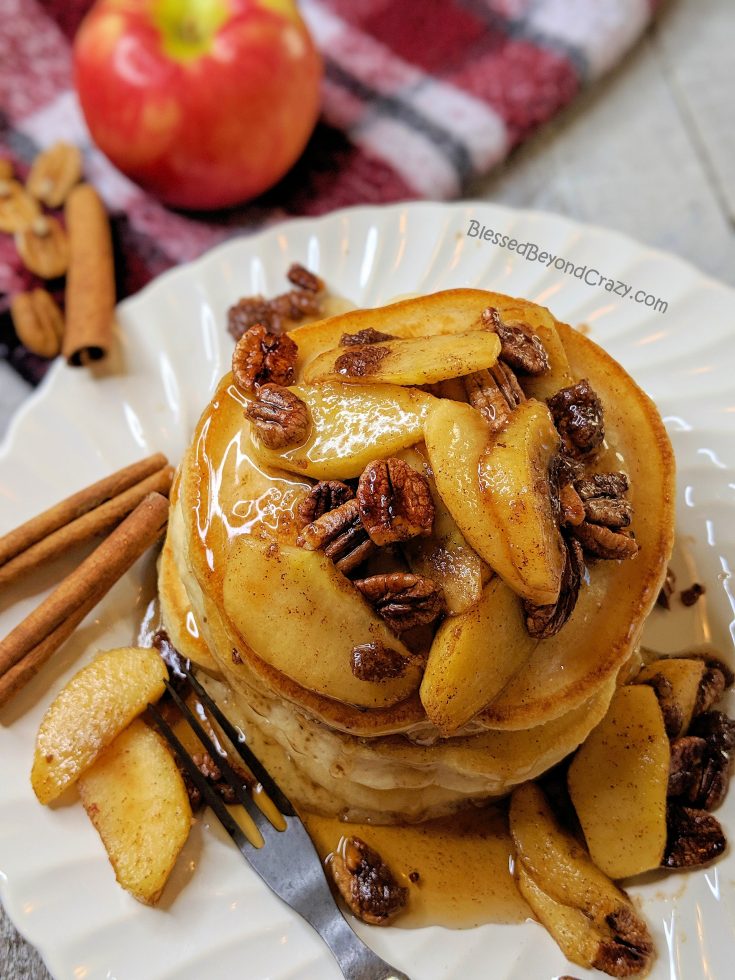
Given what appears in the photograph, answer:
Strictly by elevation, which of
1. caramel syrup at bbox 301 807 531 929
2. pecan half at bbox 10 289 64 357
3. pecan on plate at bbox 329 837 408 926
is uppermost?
pecan half at bbox 10 289 64 357

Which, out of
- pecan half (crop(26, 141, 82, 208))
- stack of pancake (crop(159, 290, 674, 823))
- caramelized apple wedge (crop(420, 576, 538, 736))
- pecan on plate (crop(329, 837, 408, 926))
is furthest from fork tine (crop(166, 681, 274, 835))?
pecan half (crop(26, 141, 82, 208))

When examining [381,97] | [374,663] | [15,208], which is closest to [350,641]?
[374,663]

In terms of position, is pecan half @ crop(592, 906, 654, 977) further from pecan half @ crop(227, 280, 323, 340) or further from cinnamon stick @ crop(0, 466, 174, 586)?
pecan half @ crop(227, 280, 323, 340)

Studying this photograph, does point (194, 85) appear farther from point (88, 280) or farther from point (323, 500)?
point (323, 500)

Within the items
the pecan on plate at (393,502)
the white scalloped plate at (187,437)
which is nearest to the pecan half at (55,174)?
the white scalloped plate at (187,437)

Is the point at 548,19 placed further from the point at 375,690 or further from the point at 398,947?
the point at 398,947
